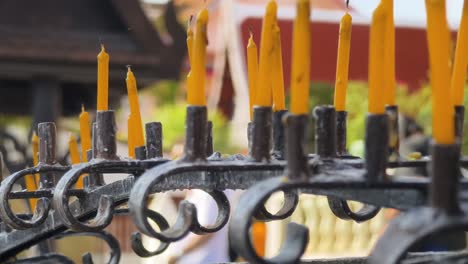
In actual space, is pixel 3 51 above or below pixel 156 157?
above

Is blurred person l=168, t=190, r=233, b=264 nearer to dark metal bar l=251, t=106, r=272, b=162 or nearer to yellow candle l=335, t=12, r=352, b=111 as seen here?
yellow candle l=335, t=12, r=352, b=111

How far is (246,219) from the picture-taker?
66 cm

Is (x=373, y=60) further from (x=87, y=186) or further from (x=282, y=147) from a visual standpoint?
(x=87, y=186)

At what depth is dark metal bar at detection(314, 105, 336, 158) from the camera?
76cm

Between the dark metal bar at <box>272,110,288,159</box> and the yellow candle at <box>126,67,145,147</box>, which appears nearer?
the dark metal bar at <box>272,110,288,159</box>

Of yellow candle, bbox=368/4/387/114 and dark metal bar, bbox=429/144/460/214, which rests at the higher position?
yellow candle, bbox=368/4/387/114

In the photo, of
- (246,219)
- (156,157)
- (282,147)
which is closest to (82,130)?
(156,157)

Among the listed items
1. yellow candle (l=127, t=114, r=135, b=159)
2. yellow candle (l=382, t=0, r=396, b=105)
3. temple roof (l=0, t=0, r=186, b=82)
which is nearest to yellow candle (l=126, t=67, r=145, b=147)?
yellow candle (l=127, t=114, r=135, b=159)

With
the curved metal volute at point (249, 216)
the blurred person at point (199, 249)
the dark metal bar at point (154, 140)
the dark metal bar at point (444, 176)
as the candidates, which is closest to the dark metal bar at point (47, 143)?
the dark metal bar at point (154, 140)

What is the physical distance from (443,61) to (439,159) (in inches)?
2.7

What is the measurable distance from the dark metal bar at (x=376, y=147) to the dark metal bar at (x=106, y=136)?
13.7 inches

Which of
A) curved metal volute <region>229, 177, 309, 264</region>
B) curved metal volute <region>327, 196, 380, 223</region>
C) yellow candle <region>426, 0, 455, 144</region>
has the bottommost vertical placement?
curved metal volute <region>327, 196, 380, 223</region>

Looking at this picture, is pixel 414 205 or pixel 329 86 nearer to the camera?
pixel 414 205

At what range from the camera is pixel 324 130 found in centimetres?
77
